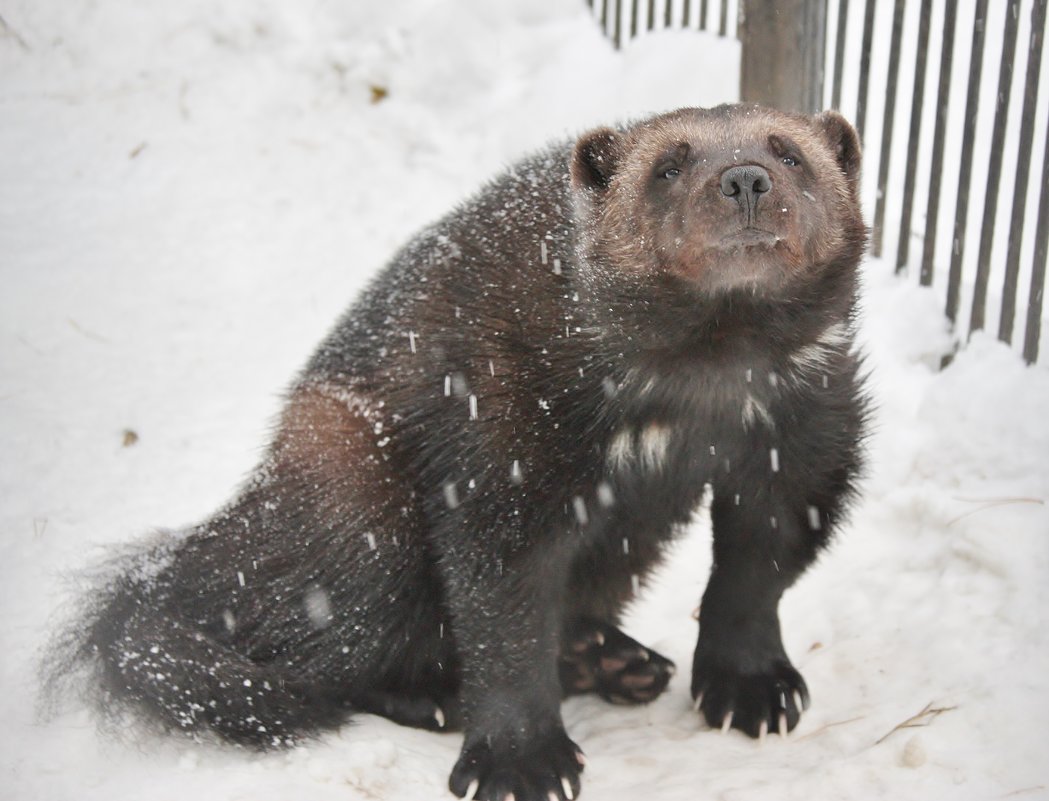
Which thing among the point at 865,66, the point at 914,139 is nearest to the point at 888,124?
the point at 914,139

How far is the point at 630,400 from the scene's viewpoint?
2990 mm

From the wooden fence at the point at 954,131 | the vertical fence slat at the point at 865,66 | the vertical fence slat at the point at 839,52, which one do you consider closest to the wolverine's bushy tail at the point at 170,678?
the wooden fence at the point at 954,131

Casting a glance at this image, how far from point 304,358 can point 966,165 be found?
3107 millimetres

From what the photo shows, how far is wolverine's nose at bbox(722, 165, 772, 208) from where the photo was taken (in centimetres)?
261

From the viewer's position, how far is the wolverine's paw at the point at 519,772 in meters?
2.98

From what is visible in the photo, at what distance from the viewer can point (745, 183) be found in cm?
261

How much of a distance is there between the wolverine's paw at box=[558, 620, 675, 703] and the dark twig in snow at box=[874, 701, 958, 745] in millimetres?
757

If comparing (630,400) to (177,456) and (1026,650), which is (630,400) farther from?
(177,456)

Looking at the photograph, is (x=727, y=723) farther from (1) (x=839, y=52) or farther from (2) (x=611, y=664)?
(1) (x=839, y=52)

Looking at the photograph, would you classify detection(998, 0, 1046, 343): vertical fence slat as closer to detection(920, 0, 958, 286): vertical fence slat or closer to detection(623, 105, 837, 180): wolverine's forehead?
detection(920, 0, 958, 286): vertical fence slat

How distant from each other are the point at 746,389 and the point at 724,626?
0.86 meters

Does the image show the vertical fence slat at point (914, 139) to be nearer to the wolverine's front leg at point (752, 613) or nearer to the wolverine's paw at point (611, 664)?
the wolverine's front leg at point (752, 613)

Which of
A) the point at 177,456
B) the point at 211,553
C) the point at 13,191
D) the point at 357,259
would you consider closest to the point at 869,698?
the point at 211,553

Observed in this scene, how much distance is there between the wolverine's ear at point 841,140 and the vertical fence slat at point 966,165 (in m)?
1.59
